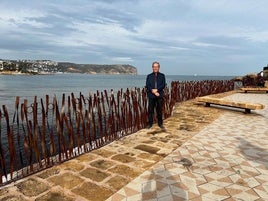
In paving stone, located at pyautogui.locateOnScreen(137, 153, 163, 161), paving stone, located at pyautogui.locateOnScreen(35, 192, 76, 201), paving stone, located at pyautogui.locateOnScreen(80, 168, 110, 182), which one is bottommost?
paving stone, located at pyautogui.locateOnScreen(35, 192, 76, 201)

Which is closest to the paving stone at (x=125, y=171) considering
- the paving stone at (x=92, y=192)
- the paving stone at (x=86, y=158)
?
the paving stone at (x=92, y=192)

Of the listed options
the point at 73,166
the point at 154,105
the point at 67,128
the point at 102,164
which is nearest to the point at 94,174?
the point at 102,164

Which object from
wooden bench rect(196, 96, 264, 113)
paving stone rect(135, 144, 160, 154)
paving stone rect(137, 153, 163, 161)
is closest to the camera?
paving stone rect(137, 153, 163, 161)

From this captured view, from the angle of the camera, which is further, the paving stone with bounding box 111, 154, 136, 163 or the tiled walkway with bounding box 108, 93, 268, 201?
the paving stone with bounding box 111, 154, 136, 163

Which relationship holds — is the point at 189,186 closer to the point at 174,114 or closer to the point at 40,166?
the point at 40,166

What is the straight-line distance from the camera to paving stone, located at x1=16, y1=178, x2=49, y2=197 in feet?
10.5

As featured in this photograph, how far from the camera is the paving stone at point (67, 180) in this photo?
3.39 metres

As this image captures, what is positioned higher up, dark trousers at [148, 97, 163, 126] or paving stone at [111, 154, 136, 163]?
dark trousers at [148, 97, 163, 126]

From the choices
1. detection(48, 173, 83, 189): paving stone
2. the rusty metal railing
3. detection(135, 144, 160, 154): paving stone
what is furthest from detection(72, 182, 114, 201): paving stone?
detection(135, 144, 160, 154): paving stone

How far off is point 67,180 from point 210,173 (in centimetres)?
236

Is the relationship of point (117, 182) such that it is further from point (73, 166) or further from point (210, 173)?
point (210, 173)

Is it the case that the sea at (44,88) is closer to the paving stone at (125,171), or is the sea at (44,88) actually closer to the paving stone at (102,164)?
the paving stone at (102,164)

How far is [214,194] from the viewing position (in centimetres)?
318

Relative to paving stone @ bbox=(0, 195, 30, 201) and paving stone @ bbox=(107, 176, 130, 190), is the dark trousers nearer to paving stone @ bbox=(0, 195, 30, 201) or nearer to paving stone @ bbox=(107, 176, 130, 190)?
paving stone @ bbox=(107, 176, 130, 190)
